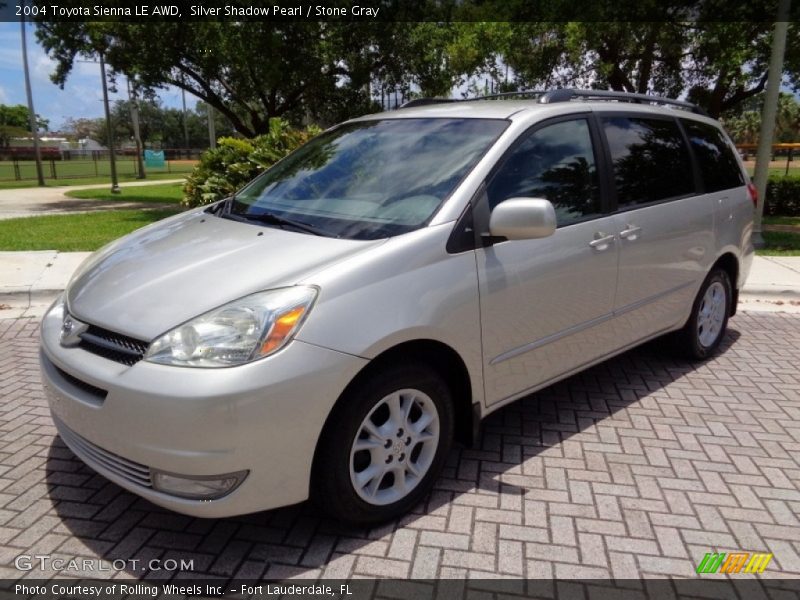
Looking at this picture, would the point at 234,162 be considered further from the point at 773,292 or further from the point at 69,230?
the point at 773,292

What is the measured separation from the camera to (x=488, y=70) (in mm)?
15328

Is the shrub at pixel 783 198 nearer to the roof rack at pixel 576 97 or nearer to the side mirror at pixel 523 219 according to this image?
the roof rack at pixel 576 97

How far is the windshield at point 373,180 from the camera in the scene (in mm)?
3102

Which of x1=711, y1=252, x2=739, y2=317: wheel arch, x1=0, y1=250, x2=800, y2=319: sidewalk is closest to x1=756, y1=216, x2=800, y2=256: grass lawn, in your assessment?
x1=0, y1=250, x2=800, y2=319: sidewalk

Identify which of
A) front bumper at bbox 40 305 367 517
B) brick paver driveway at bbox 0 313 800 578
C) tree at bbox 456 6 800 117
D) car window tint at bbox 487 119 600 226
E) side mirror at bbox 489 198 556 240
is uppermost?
tree at bbox 456 6 800 117

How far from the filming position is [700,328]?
4.97 meters

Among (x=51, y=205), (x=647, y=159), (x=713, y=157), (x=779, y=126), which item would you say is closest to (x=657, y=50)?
(x=713, y=157)

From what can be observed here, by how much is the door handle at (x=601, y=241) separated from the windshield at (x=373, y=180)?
2.68 feet

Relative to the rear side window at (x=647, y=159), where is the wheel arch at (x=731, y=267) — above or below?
below

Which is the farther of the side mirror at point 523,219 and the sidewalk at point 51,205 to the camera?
the sidewalk at point 51,205

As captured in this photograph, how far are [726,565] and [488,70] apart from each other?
14.2 m

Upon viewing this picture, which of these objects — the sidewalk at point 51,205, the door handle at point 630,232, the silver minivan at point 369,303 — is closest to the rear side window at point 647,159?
the silver minivan at point 369,303

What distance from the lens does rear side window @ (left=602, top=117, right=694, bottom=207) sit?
13.0ft

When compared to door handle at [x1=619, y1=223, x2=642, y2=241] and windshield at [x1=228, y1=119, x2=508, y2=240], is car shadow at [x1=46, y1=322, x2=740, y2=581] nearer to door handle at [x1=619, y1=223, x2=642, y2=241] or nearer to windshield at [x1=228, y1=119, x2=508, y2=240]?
door handle at [x1=619, y1=223, x2=642, y2=241]
